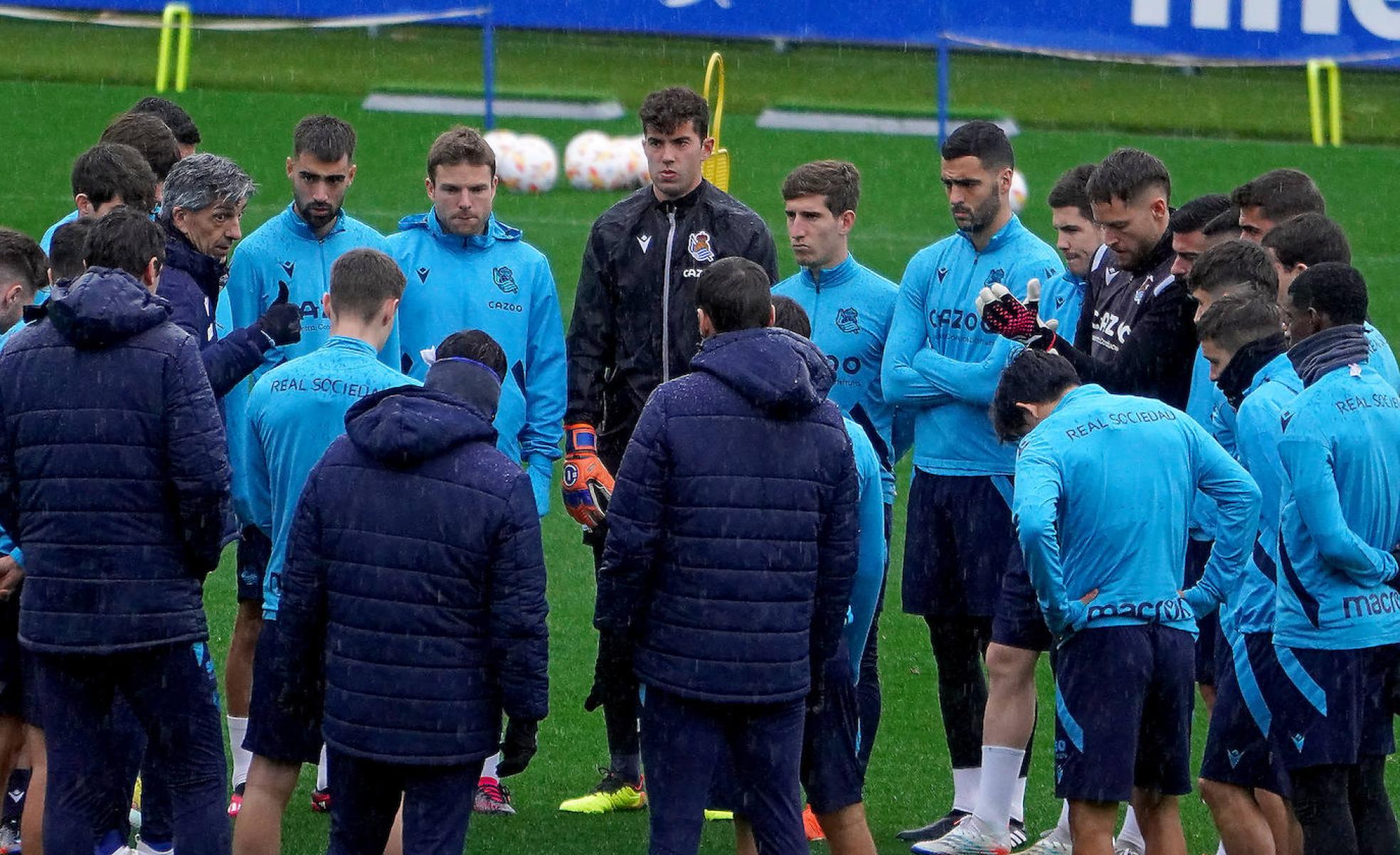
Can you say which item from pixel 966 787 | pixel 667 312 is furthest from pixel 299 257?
pixel 966 787

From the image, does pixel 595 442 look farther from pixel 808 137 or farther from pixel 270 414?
pixel 808 137

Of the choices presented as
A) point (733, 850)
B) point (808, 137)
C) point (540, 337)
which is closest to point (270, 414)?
point (540, 337)

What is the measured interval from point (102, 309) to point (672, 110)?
220 centimetres

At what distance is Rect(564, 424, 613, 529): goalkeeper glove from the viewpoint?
604 cm

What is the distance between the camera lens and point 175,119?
26.0ft

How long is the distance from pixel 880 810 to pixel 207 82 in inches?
767

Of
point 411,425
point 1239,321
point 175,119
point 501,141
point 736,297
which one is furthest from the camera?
point 501,141

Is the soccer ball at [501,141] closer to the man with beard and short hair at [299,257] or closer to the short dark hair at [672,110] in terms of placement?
the man with beard and short hair at [299,257]

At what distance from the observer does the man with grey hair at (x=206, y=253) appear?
5.57 m

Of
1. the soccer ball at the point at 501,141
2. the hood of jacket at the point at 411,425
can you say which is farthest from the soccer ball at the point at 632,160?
the hood of jacket at the point at 411,425

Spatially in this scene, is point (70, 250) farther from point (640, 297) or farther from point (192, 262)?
point (640, 297)

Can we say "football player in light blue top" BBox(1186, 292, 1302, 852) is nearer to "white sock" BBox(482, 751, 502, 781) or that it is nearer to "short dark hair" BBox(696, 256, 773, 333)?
"short dark hair" BBox(696, 256, 773, 333)

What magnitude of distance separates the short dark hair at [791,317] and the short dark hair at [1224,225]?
1701 millimetres

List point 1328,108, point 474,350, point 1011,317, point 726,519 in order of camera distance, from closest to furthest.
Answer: point 726,519 < point 474,350 < point 1011,317 < point 1328,108
